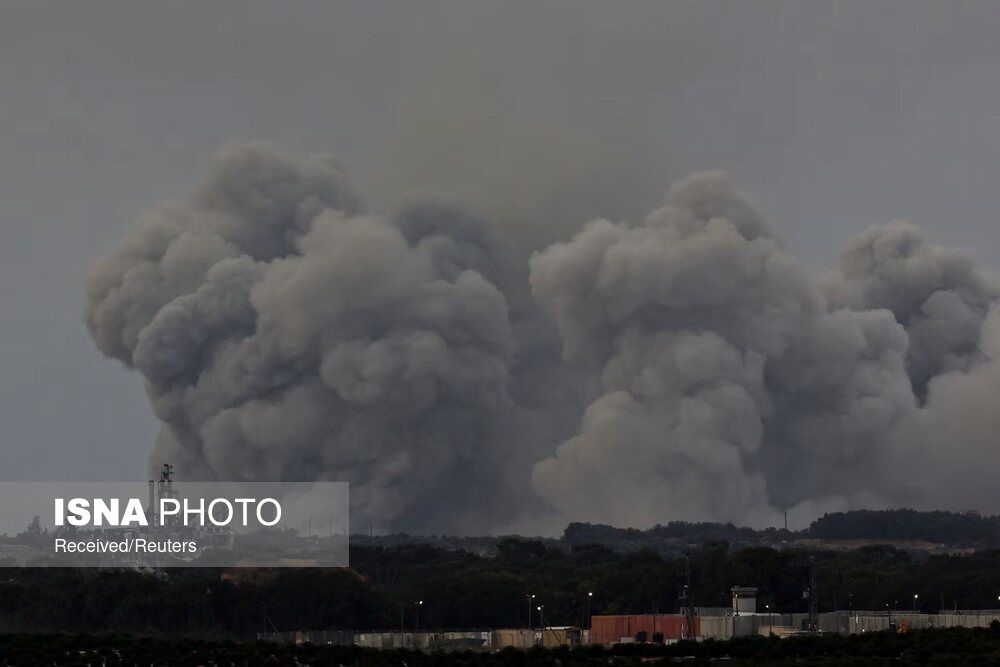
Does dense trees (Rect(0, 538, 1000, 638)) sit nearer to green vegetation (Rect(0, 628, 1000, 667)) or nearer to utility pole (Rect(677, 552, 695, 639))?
utility pole (Rect(677, 552, 695, 639))

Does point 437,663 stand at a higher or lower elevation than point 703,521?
lower

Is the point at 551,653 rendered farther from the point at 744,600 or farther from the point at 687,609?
the point at 744,600

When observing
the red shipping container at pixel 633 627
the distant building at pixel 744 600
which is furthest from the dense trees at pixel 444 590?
the red shipping container at pixel 633 627

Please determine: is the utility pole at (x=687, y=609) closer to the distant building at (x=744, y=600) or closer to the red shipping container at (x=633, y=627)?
the red shipping container at (x=633, y=627)

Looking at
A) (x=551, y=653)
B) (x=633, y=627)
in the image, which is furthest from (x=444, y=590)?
(x=551, y=653)

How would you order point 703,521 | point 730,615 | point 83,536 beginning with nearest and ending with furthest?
point 730,615 → point 83,536 → point 703,521

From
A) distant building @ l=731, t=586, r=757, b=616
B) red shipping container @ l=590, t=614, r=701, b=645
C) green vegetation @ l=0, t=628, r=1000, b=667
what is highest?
distant building @ l=731, t=586, r=757, b=616

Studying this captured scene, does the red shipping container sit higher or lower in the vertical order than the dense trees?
lower

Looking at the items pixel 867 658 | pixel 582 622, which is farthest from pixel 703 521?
pixel 867 658

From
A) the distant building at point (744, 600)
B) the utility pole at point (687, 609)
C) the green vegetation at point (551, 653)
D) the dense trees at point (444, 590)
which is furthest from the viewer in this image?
the distant building at point (744, 600)

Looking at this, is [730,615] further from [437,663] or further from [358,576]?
[437,663]

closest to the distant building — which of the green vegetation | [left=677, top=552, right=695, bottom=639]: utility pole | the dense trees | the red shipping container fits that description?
[left=677, top=552, right=695, bottom=639]: utility pole
